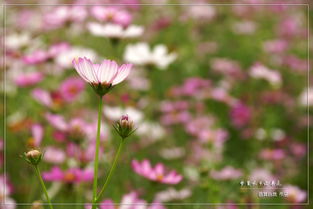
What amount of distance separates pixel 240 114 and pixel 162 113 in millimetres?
396

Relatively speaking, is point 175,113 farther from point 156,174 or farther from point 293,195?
point 156,174

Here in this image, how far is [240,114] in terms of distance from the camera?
1.98m

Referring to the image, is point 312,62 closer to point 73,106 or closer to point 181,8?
point 181,8

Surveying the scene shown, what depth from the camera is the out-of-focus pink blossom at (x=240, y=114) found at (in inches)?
77.4

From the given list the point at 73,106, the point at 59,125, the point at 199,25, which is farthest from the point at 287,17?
the point at 59,125

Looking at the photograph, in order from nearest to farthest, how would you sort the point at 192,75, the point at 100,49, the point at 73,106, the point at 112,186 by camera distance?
the point at 112,186
the point at 73,106
the point at 192,75
the point at 100,49

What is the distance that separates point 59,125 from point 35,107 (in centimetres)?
58

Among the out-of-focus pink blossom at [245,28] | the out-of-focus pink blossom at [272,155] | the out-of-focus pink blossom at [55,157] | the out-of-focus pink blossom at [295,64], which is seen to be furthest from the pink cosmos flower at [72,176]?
the out-of-focus pink blossom at [245,28]

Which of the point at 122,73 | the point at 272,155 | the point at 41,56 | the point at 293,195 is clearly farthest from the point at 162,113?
the point at 122,73

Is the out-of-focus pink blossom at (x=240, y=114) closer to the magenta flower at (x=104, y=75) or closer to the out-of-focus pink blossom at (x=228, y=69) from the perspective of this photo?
the out-of-focus pink blossom at (x=228, y=69)

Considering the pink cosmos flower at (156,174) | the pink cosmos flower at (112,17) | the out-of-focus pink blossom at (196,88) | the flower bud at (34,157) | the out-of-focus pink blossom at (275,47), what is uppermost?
the out-of-focus pink blossom at (275,47)

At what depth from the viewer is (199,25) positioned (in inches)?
113

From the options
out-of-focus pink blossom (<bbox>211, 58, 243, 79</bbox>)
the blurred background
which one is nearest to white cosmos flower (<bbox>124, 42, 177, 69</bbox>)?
the blurred background

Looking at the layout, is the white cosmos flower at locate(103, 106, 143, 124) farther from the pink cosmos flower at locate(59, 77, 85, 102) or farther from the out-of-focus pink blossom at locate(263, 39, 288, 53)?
the out-of-focus pink blossom at locate(263, 39, 288, 53)
